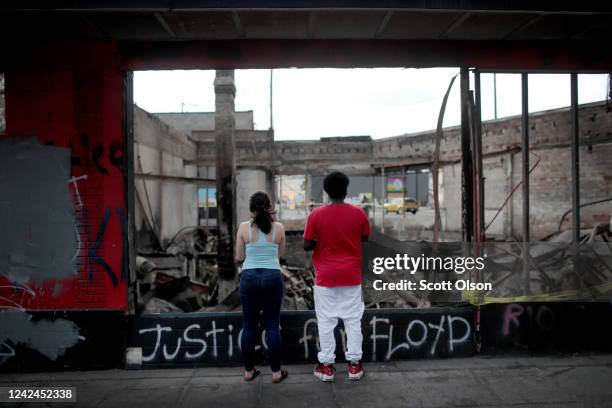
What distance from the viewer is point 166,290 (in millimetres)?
7422

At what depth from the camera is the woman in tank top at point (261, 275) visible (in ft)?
12.3

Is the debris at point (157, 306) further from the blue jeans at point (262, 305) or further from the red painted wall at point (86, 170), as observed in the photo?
the blue jeans at point (262, 305)

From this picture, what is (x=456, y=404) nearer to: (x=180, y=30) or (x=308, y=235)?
(x=308, y=235)

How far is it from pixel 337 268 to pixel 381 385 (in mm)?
1106

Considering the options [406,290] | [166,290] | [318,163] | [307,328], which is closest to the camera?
[307,328]

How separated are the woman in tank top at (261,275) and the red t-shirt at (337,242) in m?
0.34

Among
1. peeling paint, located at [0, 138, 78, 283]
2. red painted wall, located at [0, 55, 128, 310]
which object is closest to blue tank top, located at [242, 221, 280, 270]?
red painted wall, located at [0, 55, 128, 310]

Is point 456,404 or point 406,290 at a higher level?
point 406,290

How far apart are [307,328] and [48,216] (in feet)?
9.10

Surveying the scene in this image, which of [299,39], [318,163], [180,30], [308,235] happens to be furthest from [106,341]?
[318,163]

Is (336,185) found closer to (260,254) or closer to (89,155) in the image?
(260,254)

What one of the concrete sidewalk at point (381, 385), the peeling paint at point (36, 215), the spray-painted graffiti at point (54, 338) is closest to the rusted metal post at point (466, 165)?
the concrete sidewalk at point (381, 385)

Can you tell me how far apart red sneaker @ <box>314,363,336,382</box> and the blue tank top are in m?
1.03

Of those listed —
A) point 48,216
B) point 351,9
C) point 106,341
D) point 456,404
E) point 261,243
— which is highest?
point 351,9
